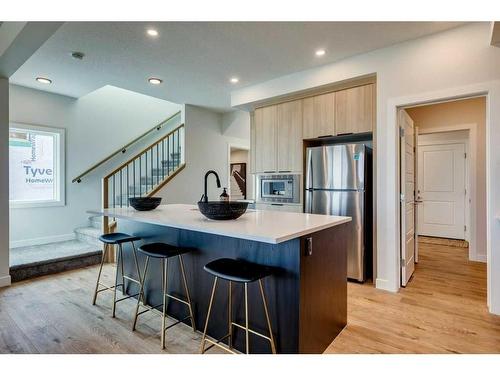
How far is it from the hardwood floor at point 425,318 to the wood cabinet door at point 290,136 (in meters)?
1.76

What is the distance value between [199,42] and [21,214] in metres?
3.88

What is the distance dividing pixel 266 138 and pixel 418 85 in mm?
2044

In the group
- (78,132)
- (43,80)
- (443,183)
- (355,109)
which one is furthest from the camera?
(443,183)

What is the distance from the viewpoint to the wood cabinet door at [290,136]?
3.92 metres

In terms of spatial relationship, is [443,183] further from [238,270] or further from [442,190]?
[238,270]

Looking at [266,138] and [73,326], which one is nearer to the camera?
[73,326]

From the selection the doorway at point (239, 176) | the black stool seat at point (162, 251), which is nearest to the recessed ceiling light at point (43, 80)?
the black stool seat at point (162, 251)

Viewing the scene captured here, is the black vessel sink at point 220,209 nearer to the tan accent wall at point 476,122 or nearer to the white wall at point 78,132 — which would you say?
the tan accent wall at point 476,122

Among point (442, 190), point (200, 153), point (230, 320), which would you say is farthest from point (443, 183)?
point (230, 320)

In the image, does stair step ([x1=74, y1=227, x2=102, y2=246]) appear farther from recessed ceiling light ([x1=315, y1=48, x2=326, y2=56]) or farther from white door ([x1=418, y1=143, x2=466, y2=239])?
white door ([x1=418, y1=143, x2=466, y2=239])

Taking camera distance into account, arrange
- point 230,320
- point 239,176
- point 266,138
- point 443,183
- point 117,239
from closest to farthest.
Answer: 1. point 230,320
2. point 117,239
3. point 266,138
4. point 443,183
5. point 239,176

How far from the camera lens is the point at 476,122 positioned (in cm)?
430
